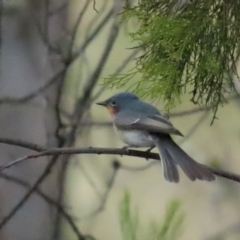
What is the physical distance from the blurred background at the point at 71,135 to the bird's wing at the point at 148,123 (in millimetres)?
214

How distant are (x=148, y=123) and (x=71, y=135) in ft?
1.83

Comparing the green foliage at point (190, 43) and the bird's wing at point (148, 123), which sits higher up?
the green foliage at point (190, 43)

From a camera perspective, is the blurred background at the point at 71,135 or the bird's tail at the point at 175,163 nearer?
the bird's tail at the point at 175,163

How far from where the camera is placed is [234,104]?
1730 mm

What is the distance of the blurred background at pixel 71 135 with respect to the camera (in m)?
1.36

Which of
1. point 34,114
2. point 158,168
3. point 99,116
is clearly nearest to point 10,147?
point 34,114

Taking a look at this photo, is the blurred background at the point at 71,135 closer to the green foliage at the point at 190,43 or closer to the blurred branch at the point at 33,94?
the blurred branch at the point at 33,94

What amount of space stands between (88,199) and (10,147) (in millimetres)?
536

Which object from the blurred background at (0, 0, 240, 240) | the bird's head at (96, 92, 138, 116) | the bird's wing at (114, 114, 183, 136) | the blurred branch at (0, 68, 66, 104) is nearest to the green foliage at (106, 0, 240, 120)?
the bird's wing at (114, 114, 183, 136)

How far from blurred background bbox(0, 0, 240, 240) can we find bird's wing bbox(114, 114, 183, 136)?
21cm

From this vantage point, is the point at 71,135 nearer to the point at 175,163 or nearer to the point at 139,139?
the point at 139,139

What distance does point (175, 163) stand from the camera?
82 cm

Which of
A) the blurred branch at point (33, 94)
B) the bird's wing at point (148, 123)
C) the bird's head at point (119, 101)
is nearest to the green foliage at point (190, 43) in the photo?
the bird's wing at point (148, 123)

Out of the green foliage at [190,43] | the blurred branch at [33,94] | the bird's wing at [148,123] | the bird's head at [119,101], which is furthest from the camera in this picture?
the blurred branch at [33,94]
